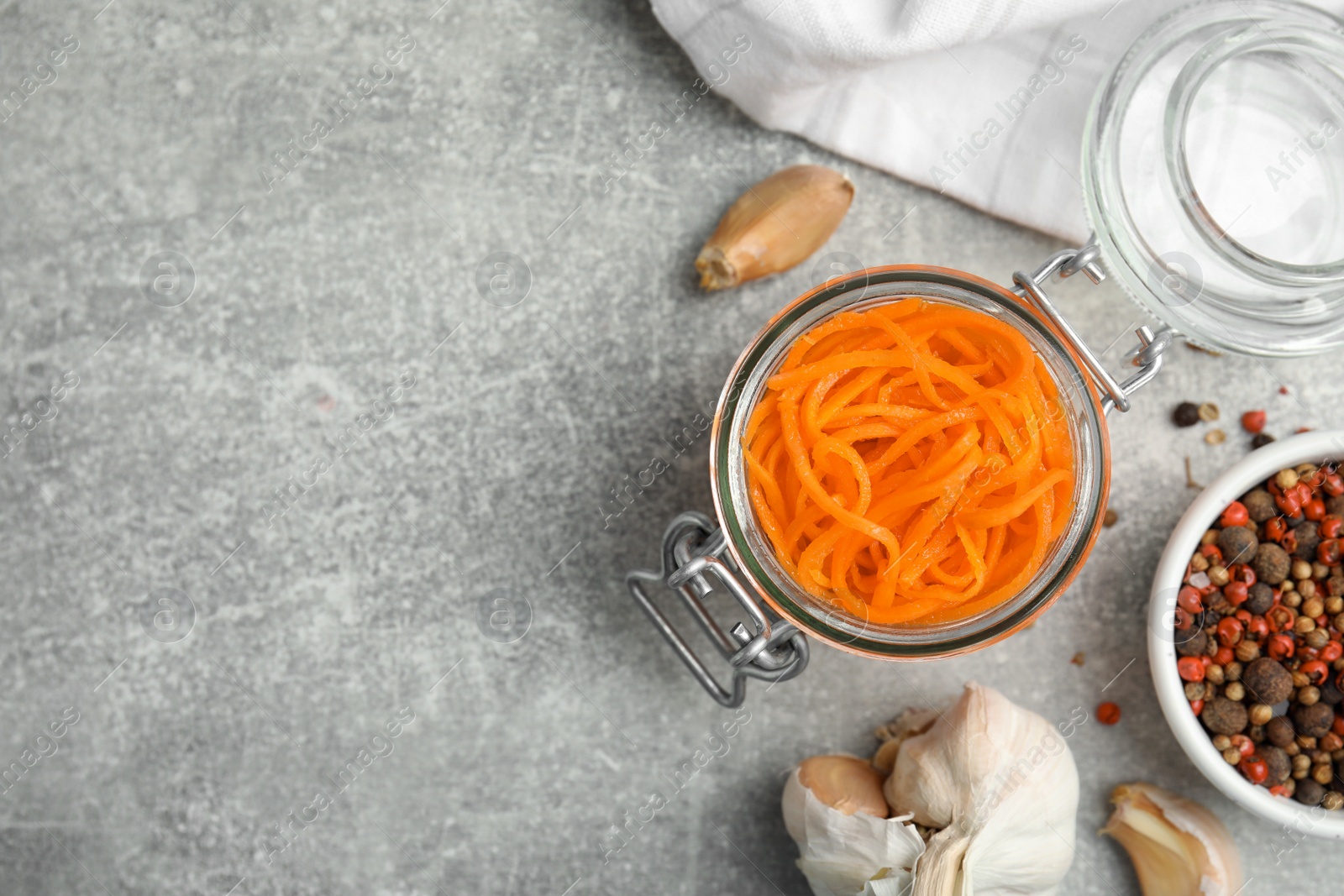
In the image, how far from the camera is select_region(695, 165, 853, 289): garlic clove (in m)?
1.00

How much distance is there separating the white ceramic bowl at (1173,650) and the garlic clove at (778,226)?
48 centimetres

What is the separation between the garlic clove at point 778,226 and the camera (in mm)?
1004

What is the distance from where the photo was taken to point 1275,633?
3.16 ft

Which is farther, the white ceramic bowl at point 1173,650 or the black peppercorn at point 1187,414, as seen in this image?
the black peppercorn at point 1187,414

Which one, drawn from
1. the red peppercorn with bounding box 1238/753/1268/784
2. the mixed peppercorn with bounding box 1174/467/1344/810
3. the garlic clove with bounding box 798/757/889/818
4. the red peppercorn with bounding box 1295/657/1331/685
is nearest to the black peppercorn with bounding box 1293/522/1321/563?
the mixed peppercorn with bounding box 1174/467/1344/810

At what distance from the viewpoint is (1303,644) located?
3.16ft

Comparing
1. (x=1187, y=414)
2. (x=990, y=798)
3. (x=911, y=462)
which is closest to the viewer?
(x=911, y=462)

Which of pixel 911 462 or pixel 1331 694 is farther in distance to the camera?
pixel 1331 694

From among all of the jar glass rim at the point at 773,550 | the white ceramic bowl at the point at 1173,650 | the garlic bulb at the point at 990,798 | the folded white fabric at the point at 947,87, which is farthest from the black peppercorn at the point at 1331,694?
the folded white fabric at the point at 947,87

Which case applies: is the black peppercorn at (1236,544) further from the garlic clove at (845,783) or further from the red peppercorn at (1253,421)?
the garlic clove at (845,783)

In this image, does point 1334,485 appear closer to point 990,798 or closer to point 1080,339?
point 1080,339

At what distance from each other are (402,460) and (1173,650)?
84 centimetres

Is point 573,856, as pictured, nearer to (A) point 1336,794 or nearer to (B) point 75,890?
(B) point 75,890

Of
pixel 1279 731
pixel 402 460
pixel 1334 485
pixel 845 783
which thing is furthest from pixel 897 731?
pixel 402 460
